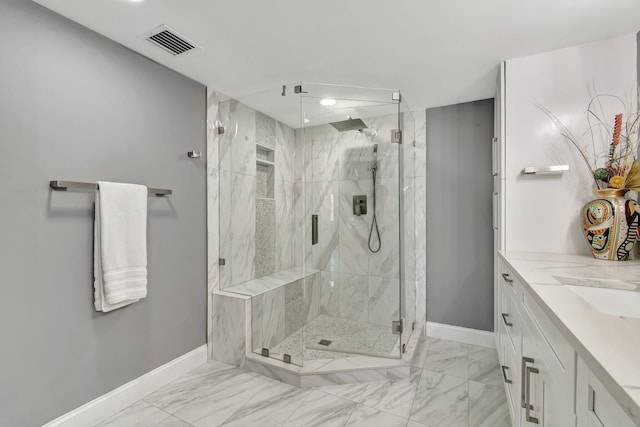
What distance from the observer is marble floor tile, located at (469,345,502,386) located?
6.82 ft

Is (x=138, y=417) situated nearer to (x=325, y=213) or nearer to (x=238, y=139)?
(x=325, y=213)

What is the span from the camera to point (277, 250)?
2680 millimetres

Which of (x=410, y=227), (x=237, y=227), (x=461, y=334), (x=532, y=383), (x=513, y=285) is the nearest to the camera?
(x=532, y=383)

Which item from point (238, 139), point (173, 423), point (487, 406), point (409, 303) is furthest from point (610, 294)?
point (238, 139)

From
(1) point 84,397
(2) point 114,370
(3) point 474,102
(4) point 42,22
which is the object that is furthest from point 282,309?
(3) point 474,102

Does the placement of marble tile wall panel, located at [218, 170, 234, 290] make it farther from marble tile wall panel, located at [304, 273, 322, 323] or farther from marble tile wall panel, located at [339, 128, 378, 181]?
marble tile wall panel, located at [339, 128, 378, 181]

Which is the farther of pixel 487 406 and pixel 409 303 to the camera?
pixel 409 303

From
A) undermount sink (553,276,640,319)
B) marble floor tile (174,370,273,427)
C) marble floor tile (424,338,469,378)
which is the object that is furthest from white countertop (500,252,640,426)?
marble floor tile (174,370,273,427)

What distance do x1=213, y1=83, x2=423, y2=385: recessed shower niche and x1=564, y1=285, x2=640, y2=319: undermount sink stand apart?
4.69 feet

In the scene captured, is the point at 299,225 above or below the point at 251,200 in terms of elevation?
below

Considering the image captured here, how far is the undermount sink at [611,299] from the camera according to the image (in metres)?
0.95

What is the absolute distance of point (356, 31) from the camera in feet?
5.46

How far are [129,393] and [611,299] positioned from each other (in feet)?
8.14

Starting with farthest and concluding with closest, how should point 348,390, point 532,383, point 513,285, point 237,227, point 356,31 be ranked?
point 237,227 < point 348,390 < point 356,31 < point 513,285 < point 532,383
